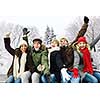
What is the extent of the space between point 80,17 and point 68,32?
0.12 m

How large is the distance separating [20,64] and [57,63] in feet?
0.75

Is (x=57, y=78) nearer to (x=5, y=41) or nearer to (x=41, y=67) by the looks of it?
(x=41, y=67)

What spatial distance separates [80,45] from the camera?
2.95m

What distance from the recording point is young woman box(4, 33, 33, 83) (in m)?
2.94

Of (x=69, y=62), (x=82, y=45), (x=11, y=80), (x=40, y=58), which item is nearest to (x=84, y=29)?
(x=82, y=45)

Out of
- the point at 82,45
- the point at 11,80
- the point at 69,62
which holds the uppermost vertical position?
the point at 82,45

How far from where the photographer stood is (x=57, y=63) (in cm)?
294

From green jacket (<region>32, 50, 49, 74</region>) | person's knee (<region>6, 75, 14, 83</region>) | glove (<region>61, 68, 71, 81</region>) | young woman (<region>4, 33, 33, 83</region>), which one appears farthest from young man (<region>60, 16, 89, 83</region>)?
person's knee (<region>6, 75, 14, 83</region>)

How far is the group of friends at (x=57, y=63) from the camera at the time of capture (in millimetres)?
2939

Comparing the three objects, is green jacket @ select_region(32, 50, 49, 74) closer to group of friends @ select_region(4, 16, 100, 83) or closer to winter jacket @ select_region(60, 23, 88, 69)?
group of friends @ select_region(4, 16, 100, 83)

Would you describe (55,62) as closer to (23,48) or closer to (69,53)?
(69,53)

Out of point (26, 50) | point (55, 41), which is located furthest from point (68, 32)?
point (26, 50)

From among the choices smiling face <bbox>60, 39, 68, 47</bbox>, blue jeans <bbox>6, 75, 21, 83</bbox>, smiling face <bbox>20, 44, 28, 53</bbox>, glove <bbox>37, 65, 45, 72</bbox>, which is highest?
smiling face <bbox>60, 39, 68, 47</bbox>

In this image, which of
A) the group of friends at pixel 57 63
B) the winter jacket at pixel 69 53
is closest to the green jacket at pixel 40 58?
the group of friends at pixel 57 63
